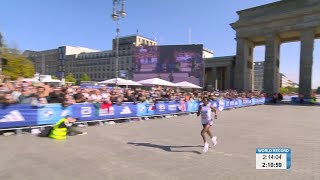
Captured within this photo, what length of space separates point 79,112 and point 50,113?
5.62 ft

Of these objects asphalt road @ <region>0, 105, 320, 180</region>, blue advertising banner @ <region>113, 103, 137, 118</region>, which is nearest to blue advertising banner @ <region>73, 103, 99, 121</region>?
blue advertising banner @ <region>113, 103, 137, 118</region>

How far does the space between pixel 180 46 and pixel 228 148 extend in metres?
53.3

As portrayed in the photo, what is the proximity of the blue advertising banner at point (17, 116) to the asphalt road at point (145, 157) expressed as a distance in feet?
2.54

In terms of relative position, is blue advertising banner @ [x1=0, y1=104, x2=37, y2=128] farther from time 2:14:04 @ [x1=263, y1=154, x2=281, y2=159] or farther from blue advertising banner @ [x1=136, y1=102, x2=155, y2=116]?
time 2:14:04 @ [x1=263, y1=154, x2=281, y2=159]

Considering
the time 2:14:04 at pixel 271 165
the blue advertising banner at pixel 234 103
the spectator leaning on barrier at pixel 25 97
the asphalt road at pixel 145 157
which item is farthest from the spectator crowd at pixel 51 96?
the blue advertising banner at pixel 234 103

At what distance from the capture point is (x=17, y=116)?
12.0 meters

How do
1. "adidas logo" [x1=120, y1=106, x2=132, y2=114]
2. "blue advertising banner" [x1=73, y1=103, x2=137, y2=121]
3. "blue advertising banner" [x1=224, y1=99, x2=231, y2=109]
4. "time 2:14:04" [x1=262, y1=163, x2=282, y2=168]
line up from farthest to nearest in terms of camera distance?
1. "blue advertising banner" [x1=224, y1=99, x2=231, y2=109]
2. "adidas logo" [x1=120, y1=106, x2=132, y2=114]
3. "blue advertising banner" [x1=73, y1=103, x2=137, y2=121]
4. "time 2:14:04" [x1=262, y1=163, x2=282, y2=168]

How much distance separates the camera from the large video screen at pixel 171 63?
194 feet

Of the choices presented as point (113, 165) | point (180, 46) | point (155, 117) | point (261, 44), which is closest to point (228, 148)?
point (113, 165)

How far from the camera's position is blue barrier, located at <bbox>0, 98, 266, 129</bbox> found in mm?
11844

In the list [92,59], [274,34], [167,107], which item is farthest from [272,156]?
[92,59]

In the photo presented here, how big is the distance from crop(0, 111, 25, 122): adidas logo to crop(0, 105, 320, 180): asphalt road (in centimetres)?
81

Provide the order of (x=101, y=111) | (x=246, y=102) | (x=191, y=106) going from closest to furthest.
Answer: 1. (x=101, y=111)
2. (x=191, y=106)
3. (x=246, y=102)

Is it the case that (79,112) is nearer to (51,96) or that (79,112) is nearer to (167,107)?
(51,96)
